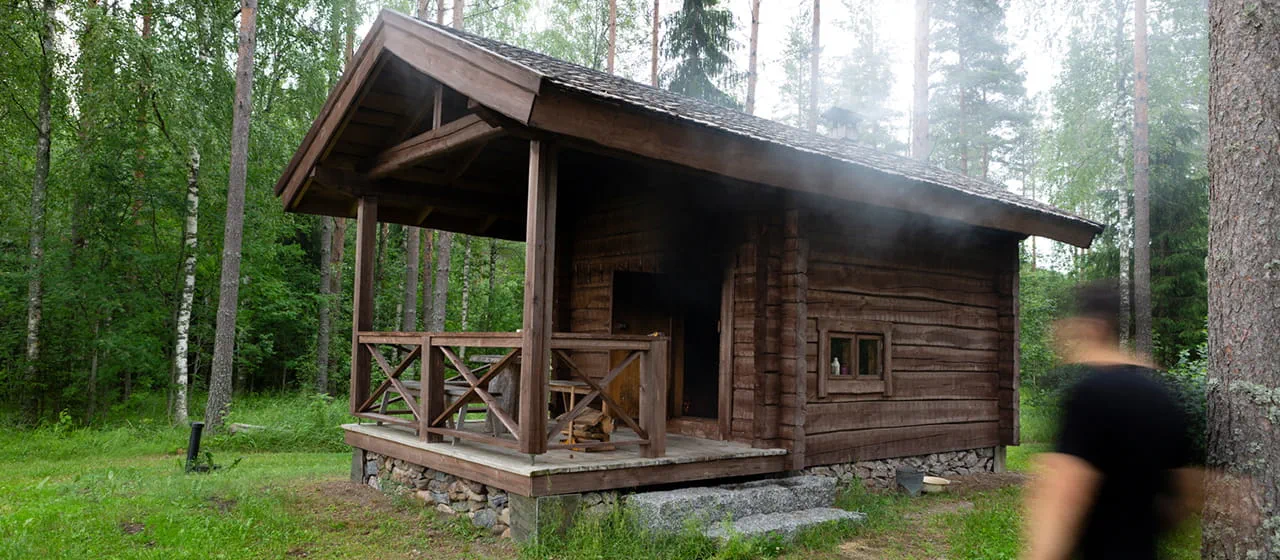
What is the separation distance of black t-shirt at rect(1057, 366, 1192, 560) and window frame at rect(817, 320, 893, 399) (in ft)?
17.6

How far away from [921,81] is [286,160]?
537 inches

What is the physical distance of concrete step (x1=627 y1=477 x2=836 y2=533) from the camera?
6.17 meters

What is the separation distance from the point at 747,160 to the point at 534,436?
9.63ft

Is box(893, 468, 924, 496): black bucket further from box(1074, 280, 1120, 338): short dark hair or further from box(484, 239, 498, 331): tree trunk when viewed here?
box(484, 239, 498, 331): tree trunk

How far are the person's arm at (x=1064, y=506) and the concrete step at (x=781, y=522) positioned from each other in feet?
11.2

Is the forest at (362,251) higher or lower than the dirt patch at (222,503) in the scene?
higher

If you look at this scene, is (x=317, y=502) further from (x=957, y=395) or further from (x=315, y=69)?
(x=315, y=69)

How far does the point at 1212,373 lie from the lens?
4.73 m

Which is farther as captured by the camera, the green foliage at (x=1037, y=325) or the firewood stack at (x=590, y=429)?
the green foliage at (x=1037, y=325)

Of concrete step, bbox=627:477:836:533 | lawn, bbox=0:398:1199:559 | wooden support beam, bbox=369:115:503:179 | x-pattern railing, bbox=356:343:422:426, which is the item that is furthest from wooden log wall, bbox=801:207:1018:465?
x-pattern railing, bbox=356:343:422:426

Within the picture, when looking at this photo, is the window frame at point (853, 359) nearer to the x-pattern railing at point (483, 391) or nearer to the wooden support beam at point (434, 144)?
the x-pattern railing at point (483, 391)

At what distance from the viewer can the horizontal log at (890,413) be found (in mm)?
8258

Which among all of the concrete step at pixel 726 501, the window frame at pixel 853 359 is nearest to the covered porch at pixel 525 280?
the concrete step at pixel 726 501

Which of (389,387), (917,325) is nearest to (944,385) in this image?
(917,325)
